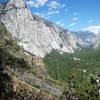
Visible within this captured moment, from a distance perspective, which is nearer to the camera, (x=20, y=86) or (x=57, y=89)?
(x=20, y=86)

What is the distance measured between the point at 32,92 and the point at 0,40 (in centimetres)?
3387

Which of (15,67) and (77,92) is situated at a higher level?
(15,67)

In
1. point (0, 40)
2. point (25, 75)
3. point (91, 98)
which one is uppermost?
point (0, 40)

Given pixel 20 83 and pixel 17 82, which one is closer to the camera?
pixel 17 82

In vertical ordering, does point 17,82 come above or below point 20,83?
above

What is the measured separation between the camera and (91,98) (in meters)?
104

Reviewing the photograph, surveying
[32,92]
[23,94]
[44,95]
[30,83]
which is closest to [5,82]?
[23,94]

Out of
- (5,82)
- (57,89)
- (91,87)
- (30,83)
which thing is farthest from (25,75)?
(5,82)

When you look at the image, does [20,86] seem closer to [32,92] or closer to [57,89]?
[32,92]

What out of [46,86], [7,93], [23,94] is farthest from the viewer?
[46,86]

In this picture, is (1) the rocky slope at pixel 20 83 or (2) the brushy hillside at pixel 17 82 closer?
(2) the brushy hillside at pixel 17 82

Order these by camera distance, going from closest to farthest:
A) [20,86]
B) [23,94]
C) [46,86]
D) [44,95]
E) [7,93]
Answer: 1. [7,93]
2. [23,94]
3. [20,86]
4. [44,95]
5. [46,86]

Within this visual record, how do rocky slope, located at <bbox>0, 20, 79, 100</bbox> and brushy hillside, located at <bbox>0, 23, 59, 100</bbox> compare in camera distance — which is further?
rocky slope, located at <bbox>0, 20, 79, 100</bbox>

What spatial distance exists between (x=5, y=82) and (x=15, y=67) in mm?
30159
